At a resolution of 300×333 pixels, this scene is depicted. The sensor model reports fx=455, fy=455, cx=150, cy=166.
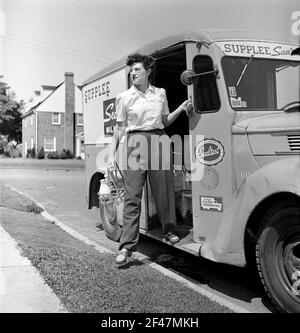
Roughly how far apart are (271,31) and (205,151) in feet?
4.58

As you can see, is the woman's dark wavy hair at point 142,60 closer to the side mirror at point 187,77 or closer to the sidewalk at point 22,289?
the side mirror at point 187,77

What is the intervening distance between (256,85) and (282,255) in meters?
1.67

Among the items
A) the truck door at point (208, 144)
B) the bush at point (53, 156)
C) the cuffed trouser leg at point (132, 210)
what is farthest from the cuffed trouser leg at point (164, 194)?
the bush at point (53, 156)

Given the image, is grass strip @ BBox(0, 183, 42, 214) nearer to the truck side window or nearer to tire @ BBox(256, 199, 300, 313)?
the truck side window

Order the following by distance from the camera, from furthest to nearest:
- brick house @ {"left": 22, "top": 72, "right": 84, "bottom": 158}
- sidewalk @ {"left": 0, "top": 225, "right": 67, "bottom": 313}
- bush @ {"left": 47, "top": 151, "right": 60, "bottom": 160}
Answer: brick house @ {"left": 22, "top": 72, "right": 84, "bottom": 158} < bush @ {"left": 47, "top": 151, "right": 60, "bottom": 160} < sidewalk @ {"left": 0, "top": 225, "right": 67, "bottom": 313}

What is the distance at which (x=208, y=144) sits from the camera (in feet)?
14.5

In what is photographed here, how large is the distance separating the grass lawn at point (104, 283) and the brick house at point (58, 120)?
125ft

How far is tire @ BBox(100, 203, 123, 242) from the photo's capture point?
6.41 meters

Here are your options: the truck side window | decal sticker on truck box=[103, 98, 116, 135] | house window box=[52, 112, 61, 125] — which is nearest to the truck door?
the truck side window

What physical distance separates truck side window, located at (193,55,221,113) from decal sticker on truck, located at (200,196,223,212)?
2.80 feet

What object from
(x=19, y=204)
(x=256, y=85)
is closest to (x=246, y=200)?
(x=256, y=85)

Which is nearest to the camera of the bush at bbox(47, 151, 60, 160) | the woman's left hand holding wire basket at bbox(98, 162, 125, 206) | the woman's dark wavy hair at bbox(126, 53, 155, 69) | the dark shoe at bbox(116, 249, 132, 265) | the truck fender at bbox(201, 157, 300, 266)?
the truck fender at bbox(201, 157, 300, 266)

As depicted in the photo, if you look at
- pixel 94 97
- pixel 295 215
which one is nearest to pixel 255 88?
pixel 295 215

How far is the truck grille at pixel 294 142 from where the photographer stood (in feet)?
11.9
